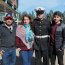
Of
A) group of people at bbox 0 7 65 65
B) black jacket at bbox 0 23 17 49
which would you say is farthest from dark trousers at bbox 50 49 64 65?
black jacket at bbox 0 23 17 49

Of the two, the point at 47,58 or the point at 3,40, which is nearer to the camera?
the point at 3,40

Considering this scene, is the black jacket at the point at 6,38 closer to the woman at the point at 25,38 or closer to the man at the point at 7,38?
the man at the point at 7,38

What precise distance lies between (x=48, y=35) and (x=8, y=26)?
1.24 meters

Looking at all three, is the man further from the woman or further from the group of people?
the woman

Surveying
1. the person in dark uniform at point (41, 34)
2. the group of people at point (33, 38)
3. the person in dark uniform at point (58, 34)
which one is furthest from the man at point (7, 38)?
the person in dark uniform at point (58, 34)

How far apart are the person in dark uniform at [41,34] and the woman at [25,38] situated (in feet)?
0.76

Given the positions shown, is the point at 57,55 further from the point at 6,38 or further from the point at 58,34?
the point at 6,38

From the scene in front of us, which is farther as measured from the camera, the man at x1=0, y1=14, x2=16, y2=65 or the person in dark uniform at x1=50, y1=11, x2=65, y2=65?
the person in dark uniform at x1=50, y1=11, x2=65, y2=65

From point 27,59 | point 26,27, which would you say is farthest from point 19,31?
point 27,59

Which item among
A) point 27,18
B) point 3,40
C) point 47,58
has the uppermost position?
point 27,18

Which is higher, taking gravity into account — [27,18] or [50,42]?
[27,18]

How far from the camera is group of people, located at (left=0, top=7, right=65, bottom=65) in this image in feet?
26.7

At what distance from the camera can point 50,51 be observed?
8875 millimetres

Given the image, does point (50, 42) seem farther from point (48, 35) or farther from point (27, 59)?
point (27, 59)
